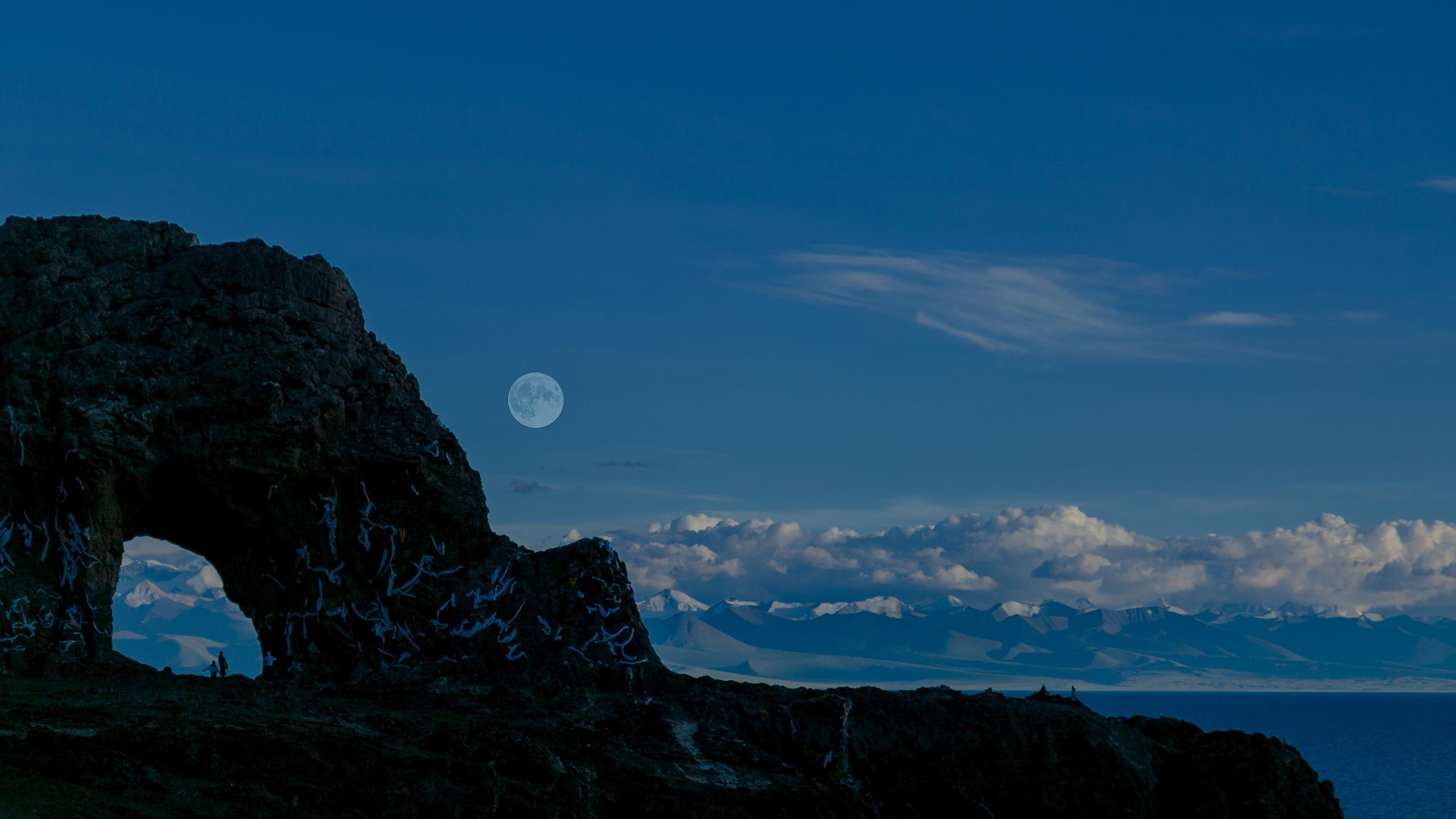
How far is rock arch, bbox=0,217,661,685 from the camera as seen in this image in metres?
45.9

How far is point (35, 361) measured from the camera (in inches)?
1826

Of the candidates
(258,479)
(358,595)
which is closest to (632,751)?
(358,595)

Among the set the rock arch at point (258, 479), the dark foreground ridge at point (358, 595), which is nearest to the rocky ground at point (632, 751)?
the dark foreground ridge at point (358, 595)

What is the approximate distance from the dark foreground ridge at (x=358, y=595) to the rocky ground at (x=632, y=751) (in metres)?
0.11

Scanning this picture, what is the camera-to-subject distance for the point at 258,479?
46938 millimetres

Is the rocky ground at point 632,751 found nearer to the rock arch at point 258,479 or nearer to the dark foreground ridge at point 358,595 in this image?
the dark foreground ridge at point 358,595

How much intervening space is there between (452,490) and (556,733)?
12.7 meters

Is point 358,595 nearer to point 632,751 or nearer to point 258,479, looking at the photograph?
point 258,479

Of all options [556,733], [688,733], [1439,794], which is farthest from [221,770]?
[1439,794]

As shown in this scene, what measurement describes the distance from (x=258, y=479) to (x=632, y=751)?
53.2 feet

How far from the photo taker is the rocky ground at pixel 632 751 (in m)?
30.0

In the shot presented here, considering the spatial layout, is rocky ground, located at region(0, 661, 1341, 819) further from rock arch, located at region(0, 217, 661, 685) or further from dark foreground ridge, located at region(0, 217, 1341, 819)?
rock arch, located at region(0, 217, 661, 685)

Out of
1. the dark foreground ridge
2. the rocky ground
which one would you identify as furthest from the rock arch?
the rocky ground

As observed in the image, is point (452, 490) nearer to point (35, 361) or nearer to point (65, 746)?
point (35, 361)
